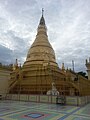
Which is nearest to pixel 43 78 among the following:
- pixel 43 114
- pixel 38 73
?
pixel 38 73

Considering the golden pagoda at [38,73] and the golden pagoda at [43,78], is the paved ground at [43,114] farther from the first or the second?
the golden pagoda at [38,73]

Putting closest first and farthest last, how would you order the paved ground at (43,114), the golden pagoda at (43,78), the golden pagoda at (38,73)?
the paved ground at (43,114)
the golden pagoda at (43,78)
the golden pagoda at (38,73)

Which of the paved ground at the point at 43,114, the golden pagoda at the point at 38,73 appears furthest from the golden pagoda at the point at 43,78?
the paved ground at the point at 43,114

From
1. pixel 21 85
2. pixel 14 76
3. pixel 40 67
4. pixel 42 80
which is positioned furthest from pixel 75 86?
pixel 14 76

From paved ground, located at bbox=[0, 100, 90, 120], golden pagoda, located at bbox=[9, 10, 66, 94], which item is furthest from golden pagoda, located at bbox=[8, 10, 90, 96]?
paved ground, located at bbox=[0, 100, 90, 120]

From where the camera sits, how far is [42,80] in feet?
62.6

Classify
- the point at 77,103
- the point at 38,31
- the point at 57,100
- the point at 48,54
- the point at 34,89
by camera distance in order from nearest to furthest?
the point at 77,103 → the point at 57,100 → the point at 34,89 → the point at 48,54 → the point at 38,31

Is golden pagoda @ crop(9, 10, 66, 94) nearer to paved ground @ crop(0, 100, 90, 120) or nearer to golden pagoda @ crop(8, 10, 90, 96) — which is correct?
golden pagoda @ crop(8, 10, 90, 96)

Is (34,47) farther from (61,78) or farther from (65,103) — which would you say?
(65,103)

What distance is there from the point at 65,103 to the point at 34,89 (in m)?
6.23

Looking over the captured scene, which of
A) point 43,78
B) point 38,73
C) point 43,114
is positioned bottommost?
point 43,114

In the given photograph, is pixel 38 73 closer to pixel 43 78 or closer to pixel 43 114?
pixel 43 78

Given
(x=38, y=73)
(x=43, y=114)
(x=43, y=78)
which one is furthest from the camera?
(x=38, y=73)

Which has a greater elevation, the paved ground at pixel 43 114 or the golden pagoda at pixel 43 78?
the golden pagoda at pixel 43 78
